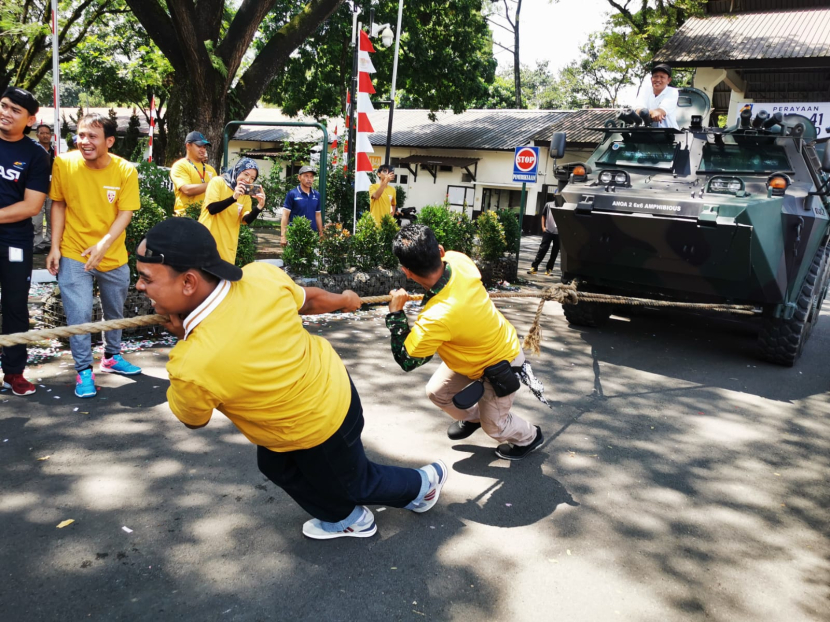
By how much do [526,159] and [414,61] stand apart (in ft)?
28.6

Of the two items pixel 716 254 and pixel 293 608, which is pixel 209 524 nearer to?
pixel 293 608

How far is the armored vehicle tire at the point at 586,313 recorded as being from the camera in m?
7.44

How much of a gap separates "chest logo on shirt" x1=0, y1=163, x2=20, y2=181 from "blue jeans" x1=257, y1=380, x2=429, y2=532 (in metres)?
2.71

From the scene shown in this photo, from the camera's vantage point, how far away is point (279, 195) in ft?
63.0

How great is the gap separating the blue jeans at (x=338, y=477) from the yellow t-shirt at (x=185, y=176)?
4.22 m

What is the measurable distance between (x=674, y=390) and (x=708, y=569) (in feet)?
9.27

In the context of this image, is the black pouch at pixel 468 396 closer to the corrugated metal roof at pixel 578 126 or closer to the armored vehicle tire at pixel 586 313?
the armored vehicle tire at pixel 586 313

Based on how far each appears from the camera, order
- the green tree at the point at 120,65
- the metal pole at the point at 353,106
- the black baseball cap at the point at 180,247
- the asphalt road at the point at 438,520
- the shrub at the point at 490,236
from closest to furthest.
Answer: the black baseball cap at the point at 180,247, the asphalt road at the point at 438,520, the shrub at the point at 490,236, the metal pole at the point at 353,106, the green tree at the point at 120,65

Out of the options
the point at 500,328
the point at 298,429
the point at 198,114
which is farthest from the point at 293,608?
the point at 198,114

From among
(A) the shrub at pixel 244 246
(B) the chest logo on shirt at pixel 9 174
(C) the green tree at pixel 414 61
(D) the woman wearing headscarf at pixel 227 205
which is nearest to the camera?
(B) the chest logo on shirt at pixel 9 174

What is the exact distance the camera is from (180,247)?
207 cm

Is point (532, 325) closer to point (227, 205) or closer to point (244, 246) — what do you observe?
point (227, 205)

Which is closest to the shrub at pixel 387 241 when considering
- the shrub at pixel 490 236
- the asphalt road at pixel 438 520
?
the shrub at pixel 490 236

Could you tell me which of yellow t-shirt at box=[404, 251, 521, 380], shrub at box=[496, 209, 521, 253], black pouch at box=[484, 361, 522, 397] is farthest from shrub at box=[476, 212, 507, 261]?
black pouch at box=[484, 361, 522, 397]
